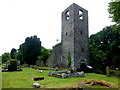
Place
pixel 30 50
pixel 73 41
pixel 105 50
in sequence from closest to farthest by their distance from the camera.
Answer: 1. pixel 73 41
2. pixel 105 50
3. pixel 30 50

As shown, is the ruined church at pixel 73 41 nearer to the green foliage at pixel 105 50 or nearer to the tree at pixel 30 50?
the green foliage at pixel 105 50

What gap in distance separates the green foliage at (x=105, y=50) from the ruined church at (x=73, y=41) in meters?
2.26

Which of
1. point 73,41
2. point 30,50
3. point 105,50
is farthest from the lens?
point 30,50

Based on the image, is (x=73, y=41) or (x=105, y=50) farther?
(x=105, y=50)

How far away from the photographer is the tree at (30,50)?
43.6 meters

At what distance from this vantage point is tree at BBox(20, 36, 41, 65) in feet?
143

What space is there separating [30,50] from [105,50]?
87.0 feet

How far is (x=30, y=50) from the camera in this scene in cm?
4372

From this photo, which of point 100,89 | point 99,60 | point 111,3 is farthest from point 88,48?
point 100,89

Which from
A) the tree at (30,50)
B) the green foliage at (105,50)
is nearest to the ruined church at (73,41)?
the green foliage at (105,50)

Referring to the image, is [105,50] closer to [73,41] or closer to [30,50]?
[73,41]

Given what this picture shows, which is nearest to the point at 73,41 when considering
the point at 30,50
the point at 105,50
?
the point at 105,50

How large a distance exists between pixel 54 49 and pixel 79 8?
40.2 feet

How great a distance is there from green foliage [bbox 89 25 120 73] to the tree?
21.1m
